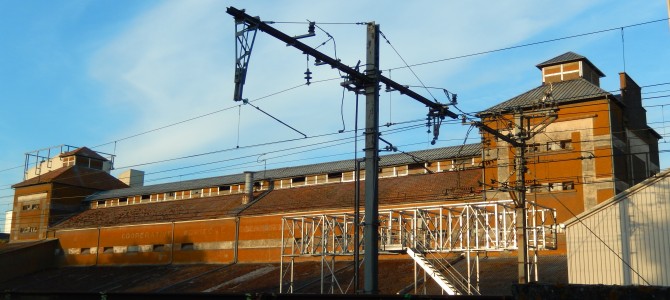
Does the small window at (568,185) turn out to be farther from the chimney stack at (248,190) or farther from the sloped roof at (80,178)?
the sloped roof at (80,178)

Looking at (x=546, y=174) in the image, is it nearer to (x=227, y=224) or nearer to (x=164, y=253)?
(x=227, y=224)

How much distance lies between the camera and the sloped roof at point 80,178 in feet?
215

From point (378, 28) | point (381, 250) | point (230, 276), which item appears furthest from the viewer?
point (230, 276)

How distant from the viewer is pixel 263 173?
55906 mm

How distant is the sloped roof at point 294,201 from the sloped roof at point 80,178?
12.9 ft

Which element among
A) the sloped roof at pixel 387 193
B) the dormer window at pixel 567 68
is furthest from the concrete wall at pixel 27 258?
the dormer window at pixel 567 68

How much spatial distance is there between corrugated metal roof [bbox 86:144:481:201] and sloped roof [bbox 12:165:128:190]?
2027mm

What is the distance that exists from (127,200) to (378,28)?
51.1 metres

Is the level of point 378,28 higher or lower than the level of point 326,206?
higher

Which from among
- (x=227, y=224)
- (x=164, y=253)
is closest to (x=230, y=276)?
(x=227, y=224)

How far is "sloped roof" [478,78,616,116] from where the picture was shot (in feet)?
115

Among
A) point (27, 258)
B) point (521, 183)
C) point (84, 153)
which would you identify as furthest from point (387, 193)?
point (84, 153)

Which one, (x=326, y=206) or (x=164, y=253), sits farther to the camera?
(x=164, y=253)

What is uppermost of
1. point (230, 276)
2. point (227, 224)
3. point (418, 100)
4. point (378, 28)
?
point (378, 28)
